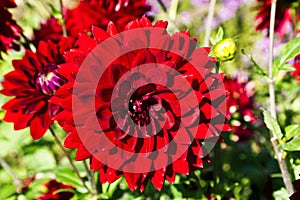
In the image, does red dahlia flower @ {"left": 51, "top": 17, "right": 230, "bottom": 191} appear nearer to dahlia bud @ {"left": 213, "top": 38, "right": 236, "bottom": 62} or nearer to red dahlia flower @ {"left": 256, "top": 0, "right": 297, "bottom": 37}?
dahlia bud @ {"left": 213, "top": 38, "right": 236, "bottom": 62}

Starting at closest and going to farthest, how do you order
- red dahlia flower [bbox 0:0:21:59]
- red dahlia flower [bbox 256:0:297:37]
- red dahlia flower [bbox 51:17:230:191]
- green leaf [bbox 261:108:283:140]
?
red dahlia flower [bbox 51:17:230:191]
green leaf [bbox 261:108:283:140]
red dahlia flower [bbox 0:0:21:59]
red dahlia flower [bbox 256:0:297:37]

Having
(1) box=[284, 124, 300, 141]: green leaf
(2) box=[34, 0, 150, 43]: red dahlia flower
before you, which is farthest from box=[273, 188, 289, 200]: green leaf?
(2) box=[34, 0, 150, 43]: red dahlia flower

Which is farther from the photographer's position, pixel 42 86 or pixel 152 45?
pixel 42 86

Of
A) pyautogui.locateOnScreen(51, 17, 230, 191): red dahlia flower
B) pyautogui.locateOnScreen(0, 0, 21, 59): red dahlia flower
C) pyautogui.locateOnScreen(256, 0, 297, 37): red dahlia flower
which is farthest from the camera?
pyautogui.locateOnScreen(256, 0, 297, 37): red dahlia flower

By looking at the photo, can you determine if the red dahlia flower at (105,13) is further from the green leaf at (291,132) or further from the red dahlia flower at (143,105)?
the green leaf at (291,132)

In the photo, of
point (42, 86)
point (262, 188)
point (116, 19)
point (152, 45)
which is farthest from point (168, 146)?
point (262, 188)

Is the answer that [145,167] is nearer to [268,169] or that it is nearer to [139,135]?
[139,135]
